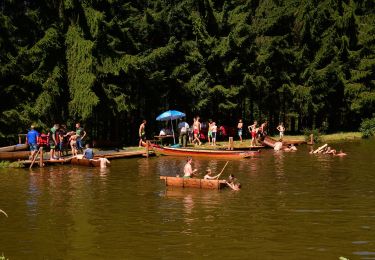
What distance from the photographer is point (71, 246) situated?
55.0 feet

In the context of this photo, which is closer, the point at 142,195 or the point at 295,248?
the point at 295,248

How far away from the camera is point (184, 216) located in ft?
67.2

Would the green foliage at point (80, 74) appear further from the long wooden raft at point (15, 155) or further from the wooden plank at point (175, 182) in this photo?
the wooden plank at point (175, 182)

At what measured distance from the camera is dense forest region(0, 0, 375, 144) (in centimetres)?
4291

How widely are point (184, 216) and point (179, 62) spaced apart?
3444 cm

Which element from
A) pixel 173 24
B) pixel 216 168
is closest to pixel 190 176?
pixel 216 168

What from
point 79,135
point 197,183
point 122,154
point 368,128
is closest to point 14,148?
point 79,135

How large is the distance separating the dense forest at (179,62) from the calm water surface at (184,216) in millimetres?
11553

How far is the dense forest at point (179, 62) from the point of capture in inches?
1689

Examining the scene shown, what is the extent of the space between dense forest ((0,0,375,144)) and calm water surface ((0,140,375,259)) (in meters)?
11.6

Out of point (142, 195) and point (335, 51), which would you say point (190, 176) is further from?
point (335, 51)

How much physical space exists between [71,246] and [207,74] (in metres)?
38.2

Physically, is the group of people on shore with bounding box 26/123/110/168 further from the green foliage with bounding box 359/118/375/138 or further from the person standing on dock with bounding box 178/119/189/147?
the green foliage with bounding box 359/118/375/138

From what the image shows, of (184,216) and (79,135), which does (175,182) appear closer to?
(184,216)
